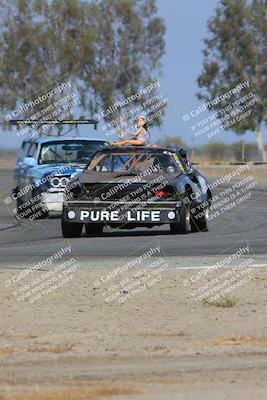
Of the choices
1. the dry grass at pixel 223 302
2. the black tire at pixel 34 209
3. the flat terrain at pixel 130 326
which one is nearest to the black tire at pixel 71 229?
the flat terrain at pixel 130 326

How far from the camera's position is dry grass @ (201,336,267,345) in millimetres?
9688

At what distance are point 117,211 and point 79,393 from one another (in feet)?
36.0

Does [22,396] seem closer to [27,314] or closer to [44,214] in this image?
[27,314]

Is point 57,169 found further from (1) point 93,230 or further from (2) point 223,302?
(2) point 223,302

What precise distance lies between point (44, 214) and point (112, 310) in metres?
11.8

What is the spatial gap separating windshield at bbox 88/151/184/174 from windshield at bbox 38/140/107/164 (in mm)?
3496

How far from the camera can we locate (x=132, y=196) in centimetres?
1853

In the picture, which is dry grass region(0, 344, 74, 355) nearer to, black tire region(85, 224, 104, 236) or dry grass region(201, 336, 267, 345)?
dry grass region(201, 336, 267, 345)

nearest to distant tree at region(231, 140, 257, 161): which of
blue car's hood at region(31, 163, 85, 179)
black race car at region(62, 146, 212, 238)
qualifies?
blue car's hood at region(31, 163, 85, 179)

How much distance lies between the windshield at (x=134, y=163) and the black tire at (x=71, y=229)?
105cm

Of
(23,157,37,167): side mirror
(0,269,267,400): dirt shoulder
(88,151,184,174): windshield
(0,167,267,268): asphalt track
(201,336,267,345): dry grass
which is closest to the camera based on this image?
(0,269,267,400): dirt shoulder

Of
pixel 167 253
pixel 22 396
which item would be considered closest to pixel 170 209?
pixel 167 253

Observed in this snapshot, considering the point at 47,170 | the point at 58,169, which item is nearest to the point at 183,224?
the point at 58,169

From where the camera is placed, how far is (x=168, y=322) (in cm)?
1081
